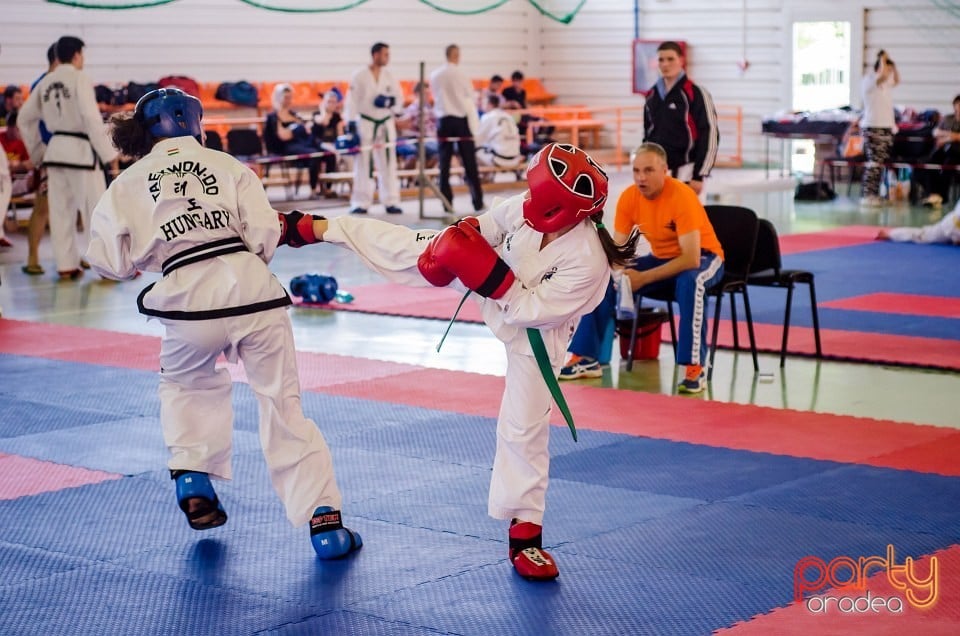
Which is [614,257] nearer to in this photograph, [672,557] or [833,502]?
[672,557]

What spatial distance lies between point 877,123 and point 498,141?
15.3 ft

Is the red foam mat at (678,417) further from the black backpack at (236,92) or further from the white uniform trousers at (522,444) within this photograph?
the black backpack at (236,92)

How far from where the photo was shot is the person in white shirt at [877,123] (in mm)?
14633

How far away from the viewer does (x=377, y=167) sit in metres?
15.1

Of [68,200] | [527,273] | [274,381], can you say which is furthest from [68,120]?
[527,273]

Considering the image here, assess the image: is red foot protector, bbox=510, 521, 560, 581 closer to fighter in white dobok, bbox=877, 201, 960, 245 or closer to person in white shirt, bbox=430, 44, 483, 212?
fighter in white dobok, bbox=877, 201, 960, 245

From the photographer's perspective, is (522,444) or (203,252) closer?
(522,444)

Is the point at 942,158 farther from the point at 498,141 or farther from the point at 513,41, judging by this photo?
the point at 513,41

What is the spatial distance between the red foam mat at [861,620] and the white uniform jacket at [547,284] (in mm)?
946

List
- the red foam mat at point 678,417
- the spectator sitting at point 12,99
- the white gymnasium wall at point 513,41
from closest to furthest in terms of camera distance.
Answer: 1. the red foam mat at point 678,417
2. the spectator sitting at point 12,99
3. the white gymnasium wall at point 513,41

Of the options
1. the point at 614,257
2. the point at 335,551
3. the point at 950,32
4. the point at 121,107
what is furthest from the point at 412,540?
the point at 950,32

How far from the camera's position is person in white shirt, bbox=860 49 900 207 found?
14.6 meters

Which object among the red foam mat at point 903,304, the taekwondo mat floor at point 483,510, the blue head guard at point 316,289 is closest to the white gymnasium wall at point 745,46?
the red foam mat at point 903,304

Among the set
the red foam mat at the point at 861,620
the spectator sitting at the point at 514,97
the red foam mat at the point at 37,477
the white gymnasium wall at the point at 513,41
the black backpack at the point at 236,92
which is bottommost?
the red foam mat at the point at 37,477
